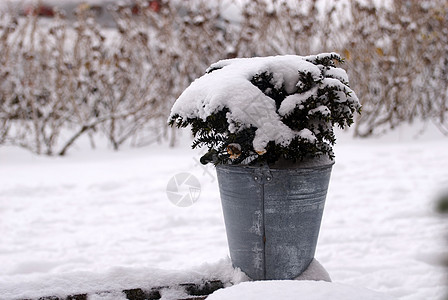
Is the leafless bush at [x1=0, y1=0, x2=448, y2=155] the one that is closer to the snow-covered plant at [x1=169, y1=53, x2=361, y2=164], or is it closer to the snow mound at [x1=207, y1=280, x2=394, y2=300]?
the snow-covered plant at [x1=169, y1=53, x2=361, y2=164]

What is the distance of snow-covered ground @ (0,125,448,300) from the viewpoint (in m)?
2.38

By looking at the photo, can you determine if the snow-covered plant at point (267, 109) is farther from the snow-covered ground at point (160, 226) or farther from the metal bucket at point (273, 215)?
the snow-covered ground at point (160, 226)

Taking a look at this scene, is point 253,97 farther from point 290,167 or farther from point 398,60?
point 398,60

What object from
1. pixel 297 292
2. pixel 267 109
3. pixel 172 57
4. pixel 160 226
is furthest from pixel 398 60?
pixel 297 292

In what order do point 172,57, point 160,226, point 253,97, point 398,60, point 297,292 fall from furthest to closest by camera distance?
1. point 398,60
2. point 172,57
3. point 160,226
4. point 253,97
5. point 297,292

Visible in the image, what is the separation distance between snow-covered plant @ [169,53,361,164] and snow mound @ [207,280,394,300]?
0.67m

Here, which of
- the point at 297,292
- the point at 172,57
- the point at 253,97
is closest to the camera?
the point at 297,292

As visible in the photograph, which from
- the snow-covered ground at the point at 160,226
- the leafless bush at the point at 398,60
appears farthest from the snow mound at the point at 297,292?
the leafless bush at the point at 398,60

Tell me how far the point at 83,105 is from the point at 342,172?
10.8 ft

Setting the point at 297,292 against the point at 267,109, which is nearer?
the point at 297,292

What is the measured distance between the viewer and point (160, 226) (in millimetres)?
3496

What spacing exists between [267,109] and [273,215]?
46cm

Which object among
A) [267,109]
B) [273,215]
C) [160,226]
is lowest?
[160,226]

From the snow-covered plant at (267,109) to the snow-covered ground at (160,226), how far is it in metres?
0.59
